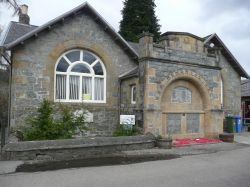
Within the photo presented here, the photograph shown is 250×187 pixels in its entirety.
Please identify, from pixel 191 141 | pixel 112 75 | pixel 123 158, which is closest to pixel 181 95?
pixel 191 141

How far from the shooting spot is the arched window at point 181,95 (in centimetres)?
1484

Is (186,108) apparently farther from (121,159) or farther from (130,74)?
(121,159)

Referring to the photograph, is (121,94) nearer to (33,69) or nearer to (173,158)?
(33,69)

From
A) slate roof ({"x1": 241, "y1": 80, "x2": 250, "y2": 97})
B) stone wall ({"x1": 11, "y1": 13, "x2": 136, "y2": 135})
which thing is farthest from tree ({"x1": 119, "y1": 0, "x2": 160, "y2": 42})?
stone wall ({"x1": 11, "y1": 13, "x2": 136, "y2": 135})

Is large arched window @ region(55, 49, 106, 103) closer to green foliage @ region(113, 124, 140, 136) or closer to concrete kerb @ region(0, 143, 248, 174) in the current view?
green foliage @ region(113, 124, 140, 136)

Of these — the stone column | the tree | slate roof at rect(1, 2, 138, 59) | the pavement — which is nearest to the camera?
the pavement

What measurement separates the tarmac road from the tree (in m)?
26.6

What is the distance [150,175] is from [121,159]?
2267 mm

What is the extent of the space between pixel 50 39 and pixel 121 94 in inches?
181

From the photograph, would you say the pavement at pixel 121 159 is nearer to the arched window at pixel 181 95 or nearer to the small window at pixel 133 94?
the arched window at pixel 181 95

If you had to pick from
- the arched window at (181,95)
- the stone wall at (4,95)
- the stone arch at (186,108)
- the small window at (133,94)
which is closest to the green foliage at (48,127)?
the small window at (133,94)

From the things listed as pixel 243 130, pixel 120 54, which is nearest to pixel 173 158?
pixel 120 54

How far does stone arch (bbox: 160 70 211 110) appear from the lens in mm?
14078

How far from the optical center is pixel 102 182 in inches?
285
